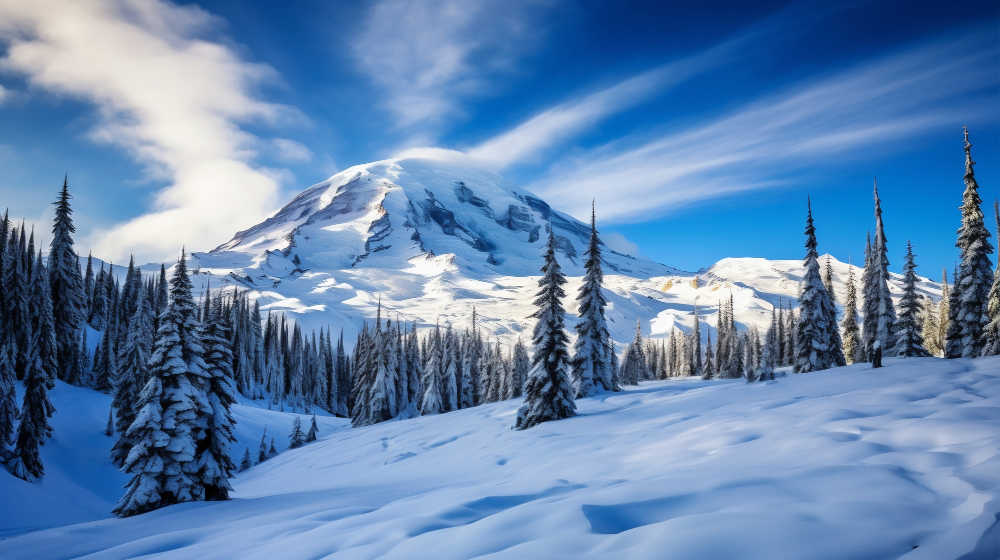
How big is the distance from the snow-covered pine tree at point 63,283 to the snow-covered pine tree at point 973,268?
62.3 m

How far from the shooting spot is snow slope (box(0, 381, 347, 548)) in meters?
22.6

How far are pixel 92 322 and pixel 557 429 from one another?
70434mm

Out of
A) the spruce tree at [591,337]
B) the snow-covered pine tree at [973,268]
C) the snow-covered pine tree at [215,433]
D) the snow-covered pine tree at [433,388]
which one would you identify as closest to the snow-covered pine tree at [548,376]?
the spruce tree at [591,337]

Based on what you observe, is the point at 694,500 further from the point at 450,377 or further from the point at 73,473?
the point at 450,377

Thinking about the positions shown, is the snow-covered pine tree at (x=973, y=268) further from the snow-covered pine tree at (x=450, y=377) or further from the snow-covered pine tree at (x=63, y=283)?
the snow-covered pine tree at (x=63, y=283)

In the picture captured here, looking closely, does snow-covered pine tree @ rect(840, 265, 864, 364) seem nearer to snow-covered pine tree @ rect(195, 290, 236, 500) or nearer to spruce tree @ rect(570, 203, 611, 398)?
spruce tree @ rect(570, 203, 611, 398)

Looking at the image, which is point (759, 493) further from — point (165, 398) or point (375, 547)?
point (165, 398)

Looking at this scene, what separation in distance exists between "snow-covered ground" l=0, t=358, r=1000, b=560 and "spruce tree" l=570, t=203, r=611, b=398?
1019cm

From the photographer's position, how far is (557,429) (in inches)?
706

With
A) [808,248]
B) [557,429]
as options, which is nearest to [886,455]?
[557,429]

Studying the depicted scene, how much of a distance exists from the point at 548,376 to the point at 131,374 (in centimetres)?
3287

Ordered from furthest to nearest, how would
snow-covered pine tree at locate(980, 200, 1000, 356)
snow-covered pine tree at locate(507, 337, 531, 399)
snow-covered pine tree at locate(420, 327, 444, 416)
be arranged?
snow-covered pine tree at locate(507, 337, 531, 399) < snow-covered pine tree at locate(420, 327, 444, 416) < snow-covered pine tree at locate(980, 200, 1000, 356)

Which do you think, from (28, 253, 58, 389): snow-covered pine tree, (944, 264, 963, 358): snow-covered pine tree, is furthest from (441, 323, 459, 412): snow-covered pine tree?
(944, 264, 963, 358): snow-covered pine tree

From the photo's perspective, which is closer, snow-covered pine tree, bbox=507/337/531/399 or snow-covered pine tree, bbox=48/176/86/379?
snow-covered pine tree, bbox=48/176/86/379
